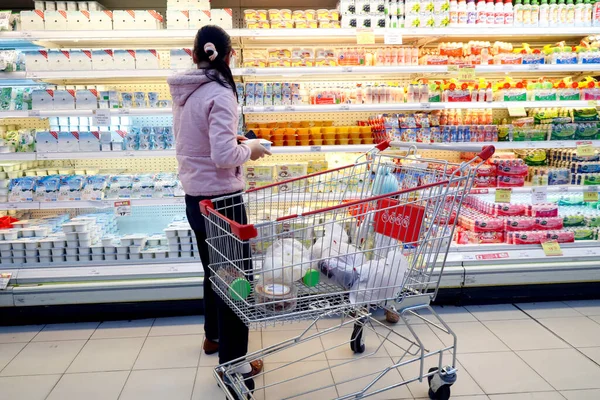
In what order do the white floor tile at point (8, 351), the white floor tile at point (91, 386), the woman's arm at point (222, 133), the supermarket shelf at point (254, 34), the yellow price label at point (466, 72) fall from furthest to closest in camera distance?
the yellow price label at point (466, 72) → the supermarket shelf at point (254, 34) → the white floor tile at point (8, 351) → the white floor tile at point (91, 386) → the woman's arm at point (222, 133)

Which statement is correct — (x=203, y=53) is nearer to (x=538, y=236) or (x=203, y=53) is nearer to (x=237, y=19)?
(x=237, y=19)

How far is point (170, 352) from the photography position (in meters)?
2.90

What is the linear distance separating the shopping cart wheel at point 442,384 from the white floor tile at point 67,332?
2.11 meters

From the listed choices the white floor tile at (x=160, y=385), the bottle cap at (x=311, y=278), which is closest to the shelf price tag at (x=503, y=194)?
the bottle cap at (x=311, y=278)

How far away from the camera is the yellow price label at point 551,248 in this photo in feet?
11.7

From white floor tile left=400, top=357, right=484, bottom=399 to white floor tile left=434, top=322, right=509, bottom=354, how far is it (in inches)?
8.9

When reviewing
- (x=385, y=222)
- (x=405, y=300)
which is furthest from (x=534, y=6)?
(x=405, y=300)

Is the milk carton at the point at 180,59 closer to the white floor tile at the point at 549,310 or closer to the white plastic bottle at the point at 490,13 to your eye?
the white plastic bottle at the point at 490,13

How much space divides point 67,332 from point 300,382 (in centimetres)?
164

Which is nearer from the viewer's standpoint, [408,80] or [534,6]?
[534,6]

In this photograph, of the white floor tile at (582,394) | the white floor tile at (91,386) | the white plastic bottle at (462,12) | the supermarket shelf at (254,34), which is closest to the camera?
→ the white floor tile at (582,394)

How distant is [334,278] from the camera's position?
6.58 feet

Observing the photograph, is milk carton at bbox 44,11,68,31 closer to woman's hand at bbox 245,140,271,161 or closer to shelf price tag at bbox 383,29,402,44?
woman's hand at bbox 245,140,271,161

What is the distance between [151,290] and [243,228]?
6.27 feet
